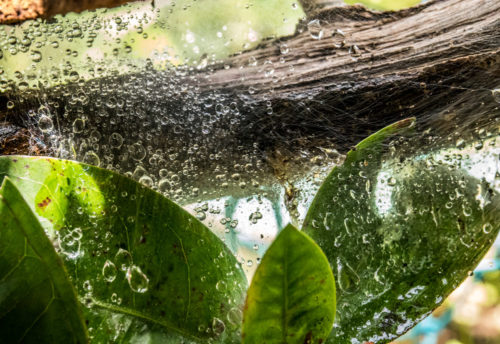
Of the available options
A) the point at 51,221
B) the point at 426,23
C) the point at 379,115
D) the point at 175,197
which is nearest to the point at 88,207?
the point at 51,221

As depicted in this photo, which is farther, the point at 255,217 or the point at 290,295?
the point at 255,217

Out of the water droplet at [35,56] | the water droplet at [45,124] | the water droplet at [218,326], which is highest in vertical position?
the water droplet at [35,56]

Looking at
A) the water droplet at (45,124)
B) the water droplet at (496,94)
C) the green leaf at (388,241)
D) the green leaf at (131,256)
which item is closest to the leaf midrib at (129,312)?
the green leaf at (131,256)

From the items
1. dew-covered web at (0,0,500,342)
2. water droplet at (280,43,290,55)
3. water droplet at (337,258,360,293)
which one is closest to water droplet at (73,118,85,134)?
dew-covered web at (0,0,500,342)

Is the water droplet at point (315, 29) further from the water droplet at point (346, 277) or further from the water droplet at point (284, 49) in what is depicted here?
the water droplet at point (346, 277)

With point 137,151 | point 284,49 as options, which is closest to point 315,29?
point 284,49

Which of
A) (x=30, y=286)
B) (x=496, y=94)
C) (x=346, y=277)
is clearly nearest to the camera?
(x=30, y=286)

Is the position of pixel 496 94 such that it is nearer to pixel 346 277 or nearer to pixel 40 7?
pixel 346 277
